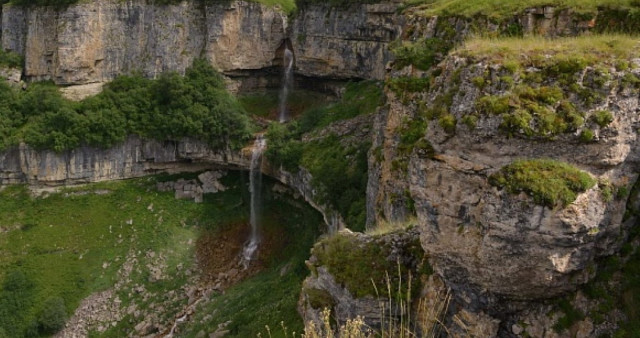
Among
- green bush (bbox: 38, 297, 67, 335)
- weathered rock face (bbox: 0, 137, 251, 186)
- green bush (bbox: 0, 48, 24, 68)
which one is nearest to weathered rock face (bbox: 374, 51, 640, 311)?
green bush (bbox: 38, 297, 67, 335)

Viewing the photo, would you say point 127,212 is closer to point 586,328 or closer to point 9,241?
point 9,241

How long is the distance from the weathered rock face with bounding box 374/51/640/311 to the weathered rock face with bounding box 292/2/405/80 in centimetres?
2228

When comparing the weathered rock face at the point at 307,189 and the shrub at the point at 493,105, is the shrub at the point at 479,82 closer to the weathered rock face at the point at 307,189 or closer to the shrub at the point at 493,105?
the shrub at the point at 493,105

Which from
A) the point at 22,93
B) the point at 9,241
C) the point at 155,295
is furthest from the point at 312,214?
the point at 22,93

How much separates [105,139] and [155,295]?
10859mm

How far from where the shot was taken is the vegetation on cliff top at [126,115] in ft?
110

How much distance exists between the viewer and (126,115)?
114 feet

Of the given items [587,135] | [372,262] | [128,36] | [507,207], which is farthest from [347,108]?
[587,135]

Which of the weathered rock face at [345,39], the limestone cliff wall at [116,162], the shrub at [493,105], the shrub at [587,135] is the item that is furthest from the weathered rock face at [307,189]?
the shrub at [587,135]

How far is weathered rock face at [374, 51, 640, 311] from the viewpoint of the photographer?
32.4 ft

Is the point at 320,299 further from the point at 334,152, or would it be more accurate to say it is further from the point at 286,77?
the point at 286,77

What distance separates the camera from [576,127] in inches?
386

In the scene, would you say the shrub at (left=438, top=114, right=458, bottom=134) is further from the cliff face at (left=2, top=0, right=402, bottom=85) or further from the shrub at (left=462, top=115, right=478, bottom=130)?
the cliff face at (left=2, top=0, right=402, bottom=85)

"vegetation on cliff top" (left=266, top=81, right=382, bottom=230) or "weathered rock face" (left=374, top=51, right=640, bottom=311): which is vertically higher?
"weathered rock face" (left=374, top=51, right=640, bottom=311)
